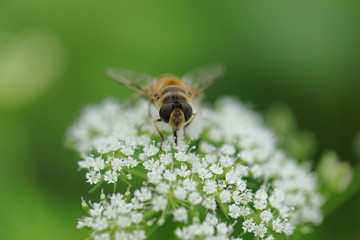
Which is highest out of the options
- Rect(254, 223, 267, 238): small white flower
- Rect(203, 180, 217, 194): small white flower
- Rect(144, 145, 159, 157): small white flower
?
Rect(144, 145, 159, 157): small white flower

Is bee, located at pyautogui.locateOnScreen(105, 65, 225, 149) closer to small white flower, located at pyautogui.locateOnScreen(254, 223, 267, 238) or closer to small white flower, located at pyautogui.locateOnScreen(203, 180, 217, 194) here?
small white flower, located at pyautogui.locateOnScreen(203, 180, 217, 194)

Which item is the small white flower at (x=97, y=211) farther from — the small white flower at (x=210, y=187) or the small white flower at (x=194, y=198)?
the small white flower at (x=210, y=187)

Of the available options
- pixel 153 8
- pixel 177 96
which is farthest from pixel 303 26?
pixel 177 96

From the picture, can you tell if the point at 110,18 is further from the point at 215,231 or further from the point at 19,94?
the point at 215,231

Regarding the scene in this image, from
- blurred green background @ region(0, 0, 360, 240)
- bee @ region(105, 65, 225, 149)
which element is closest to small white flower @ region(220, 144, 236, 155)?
bee @ region(105, 65, 225, 149)

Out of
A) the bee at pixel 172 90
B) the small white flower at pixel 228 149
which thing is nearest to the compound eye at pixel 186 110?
the bee at pixel 172 90

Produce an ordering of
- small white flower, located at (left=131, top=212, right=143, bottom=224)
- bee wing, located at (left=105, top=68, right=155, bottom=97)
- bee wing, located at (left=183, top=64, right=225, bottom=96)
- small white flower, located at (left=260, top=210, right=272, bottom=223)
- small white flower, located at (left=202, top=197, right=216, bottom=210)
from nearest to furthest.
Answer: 1. small white flower, located at (left=131, top=212, right=143, bottom=224)
2. small white flower, located at (left=202, top=197, right=216, bottom=210)
3. small white flower, located at (left=260, top=210, right=272, bottom=223)
4. bee wing, located at (left=105, top=68, right=155, bottom=97)
5. bee wing, located at (left=183, top=64, right=225, bottom=96)
